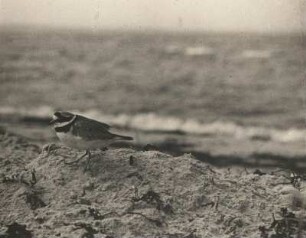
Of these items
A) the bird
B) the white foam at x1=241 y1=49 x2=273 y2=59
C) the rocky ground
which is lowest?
the rocky ground

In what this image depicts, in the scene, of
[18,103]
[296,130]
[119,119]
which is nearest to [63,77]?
[18,103]

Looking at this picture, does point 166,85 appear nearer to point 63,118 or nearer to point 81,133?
point 63,118

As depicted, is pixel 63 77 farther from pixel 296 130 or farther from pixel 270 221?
pixel 270 221

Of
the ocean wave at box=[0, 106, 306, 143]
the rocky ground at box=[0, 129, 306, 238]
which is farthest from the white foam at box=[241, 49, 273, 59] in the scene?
the rocky ground at box=[0, 129, 306, 238]

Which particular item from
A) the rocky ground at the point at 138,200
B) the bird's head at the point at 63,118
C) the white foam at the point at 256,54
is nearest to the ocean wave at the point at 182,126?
the white foam at the point at 256,54

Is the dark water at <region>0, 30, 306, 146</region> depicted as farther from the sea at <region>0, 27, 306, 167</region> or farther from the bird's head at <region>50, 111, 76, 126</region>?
the bird's head at <region>50, 111, 76, 126</region>

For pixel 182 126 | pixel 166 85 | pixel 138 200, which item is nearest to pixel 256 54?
pixel 166 85

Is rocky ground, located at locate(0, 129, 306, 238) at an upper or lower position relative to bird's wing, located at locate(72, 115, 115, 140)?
lower

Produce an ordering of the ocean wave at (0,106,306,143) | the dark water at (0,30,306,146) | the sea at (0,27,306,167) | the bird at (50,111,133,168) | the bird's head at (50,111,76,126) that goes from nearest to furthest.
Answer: the bird at (50,111,133,168), the bird's head at (50,111,76,126), the sea at (0,27,306,167), the ocean wave at (0,106,306,143), the dark water at (0,30,306,146)

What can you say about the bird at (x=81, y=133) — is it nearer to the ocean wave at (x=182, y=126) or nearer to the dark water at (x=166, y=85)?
the dark water at (x=166, y=85)

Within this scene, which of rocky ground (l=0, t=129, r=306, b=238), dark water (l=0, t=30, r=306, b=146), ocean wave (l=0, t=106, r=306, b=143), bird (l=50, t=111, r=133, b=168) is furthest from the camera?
dark water (l=0, t=30, r=306, b=146)
